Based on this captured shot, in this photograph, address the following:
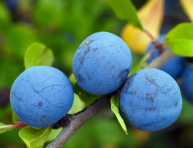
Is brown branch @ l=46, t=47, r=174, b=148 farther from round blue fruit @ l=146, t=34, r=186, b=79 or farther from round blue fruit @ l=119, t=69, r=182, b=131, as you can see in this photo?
round blue fruit @ l=146, t=34, r=186, b=79

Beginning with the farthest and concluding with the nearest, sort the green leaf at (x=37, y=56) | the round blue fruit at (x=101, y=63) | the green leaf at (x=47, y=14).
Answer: the green leaf at (x=47, y=14) < the green leaf at (x=37, y=56) < the round blue fruit at (x=101, y=63)

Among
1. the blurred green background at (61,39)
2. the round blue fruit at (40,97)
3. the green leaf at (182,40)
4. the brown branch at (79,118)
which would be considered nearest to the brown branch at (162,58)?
the green leaf at (182,40)

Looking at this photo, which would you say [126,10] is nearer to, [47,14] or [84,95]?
[84,95]

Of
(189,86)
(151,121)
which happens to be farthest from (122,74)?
(189,86)

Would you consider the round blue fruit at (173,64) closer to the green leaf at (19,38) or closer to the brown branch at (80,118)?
the brown branch at (80,118)

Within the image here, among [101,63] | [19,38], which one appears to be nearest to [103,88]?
[101,63]

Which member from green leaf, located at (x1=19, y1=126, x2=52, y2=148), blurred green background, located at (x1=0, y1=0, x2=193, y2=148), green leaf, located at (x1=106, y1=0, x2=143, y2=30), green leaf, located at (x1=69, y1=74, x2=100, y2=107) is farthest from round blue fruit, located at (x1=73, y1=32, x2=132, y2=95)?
blurred green background, located at (x1=0, y1=0, x2=193, y2=148)

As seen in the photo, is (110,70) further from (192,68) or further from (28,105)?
(192,68)
